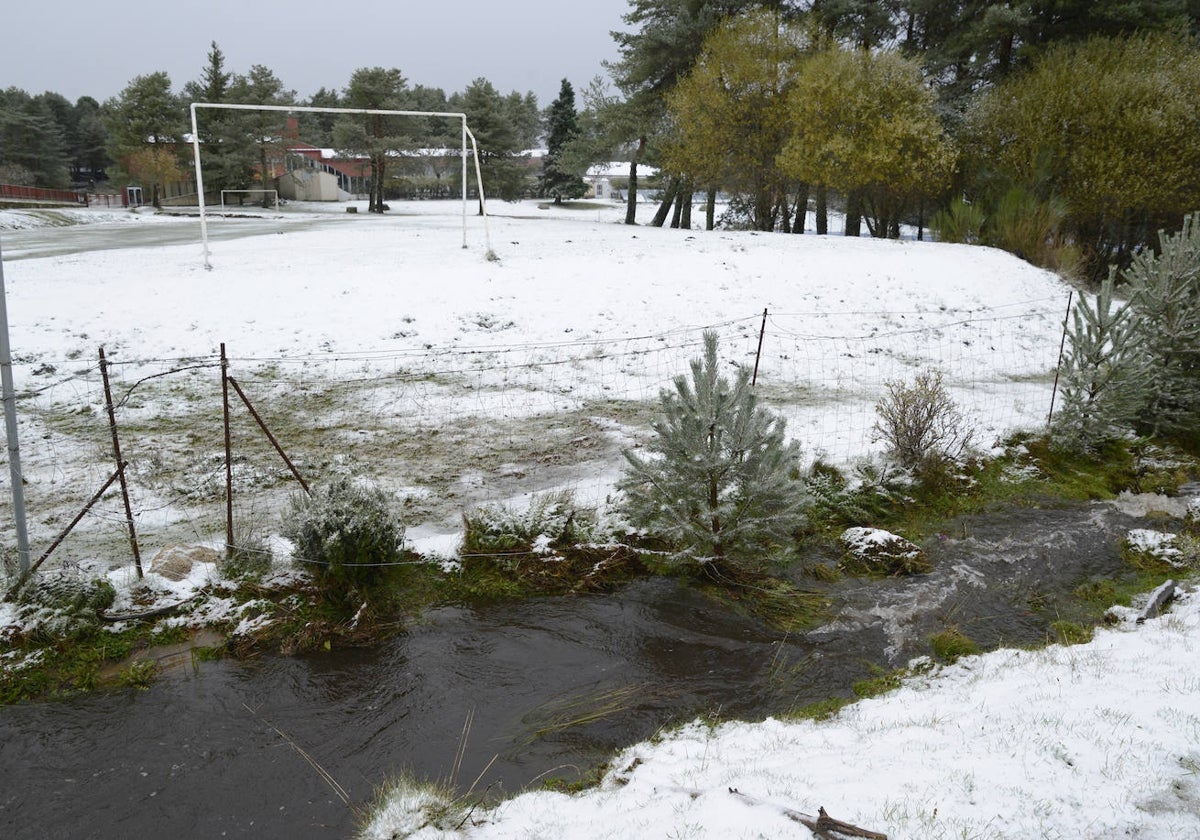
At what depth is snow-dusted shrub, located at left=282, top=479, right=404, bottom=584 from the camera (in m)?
5.54

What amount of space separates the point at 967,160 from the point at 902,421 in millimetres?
18093

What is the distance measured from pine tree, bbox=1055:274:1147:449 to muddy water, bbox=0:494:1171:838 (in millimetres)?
3112

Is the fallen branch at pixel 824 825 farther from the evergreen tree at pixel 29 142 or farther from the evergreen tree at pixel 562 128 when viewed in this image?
the evergreen tree at pixel 29 142

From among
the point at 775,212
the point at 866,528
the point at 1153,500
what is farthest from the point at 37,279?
the point at 775,212

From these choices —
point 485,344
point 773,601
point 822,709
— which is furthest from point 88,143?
point 822,709

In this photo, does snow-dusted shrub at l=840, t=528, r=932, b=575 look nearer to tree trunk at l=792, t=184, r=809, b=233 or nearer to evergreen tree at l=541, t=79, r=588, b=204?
tree trunk at l=792, t=184, r=809, b=233

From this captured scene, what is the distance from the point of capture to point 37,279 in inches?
539

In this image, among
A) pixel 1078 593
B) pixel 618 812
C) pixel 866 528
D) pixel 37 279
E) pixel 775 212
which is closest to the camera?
pixel 618 812

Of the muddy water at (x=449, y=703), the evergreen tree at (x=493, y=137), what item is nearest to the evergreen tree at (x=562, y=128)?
the evergreen tree at (x=493, y=137)

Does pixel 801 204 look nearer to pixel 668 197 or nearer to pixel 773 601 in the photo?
Answer: pixel 668 197

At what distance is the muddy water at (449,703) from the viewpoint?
3.90 m

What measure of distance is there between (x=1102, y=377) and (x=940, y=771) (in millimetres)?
6929

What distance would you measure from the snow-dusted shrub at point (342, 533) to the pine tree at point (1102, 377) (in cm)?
773

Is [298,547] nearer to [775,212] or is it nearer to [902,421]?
[902,421]
